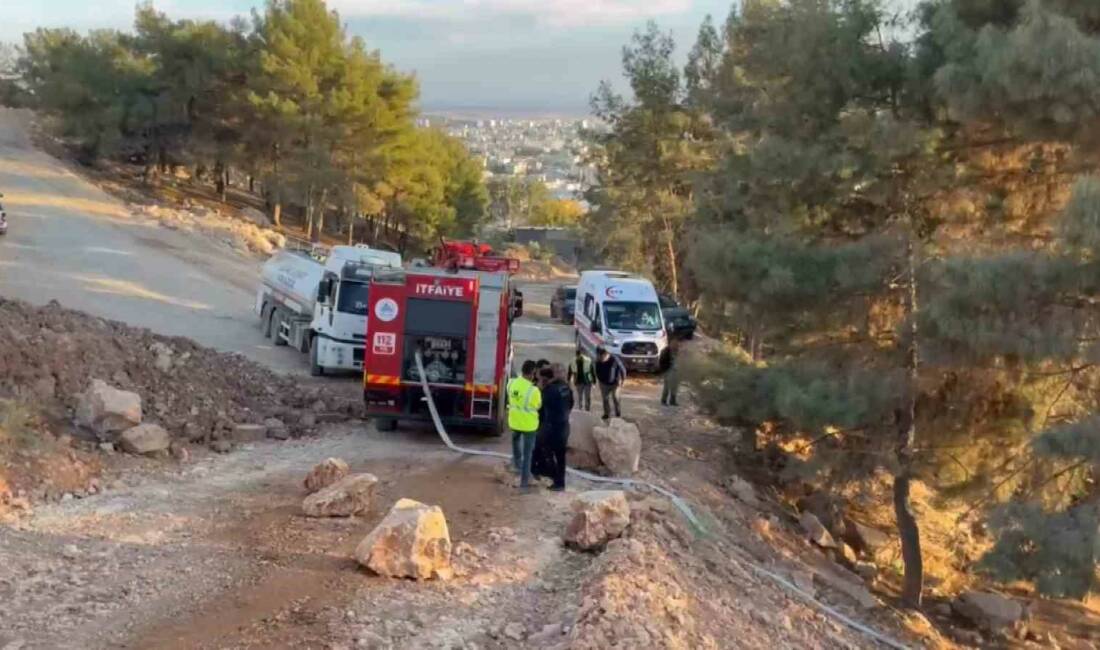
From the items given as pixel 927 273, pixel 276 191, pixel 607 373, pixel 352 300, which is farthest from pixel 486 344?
pixel 276 191

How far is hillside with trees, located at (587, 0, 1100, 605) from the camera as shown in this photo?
12000mm

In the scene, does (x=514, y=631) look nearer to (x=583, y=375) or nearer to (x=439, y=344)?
(x=439, y=344)

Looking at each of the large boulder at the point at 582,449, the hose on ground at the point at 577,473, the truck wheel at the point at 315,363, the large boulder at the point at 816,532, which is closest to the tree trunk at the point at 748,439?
the large boulder at the point at 816,532

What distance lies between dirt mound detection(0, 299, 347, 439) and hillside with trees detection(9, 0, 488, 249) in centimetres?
2776

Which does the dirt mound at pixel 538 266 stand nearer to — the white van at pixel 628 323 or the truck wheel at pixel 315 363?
the white van at pixel 628 323

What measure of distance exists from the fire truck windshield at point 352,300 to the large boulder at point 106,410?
748 cm

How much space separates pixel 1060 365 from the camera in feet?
41.5

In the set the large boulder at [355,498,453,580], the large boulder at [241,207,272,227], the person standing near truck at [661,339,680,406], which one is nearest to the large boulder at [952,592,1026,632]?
the person standing near truck at [661,339,680,406]

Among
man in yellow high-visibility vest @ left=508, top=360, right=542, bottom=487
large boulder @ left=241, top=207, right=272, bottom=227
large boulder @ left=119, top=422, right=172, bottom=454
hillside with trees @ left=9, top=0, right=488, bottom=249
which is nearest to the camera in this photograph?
man in yellow high-visibility vest @ left=508, top=360, right=542, bottom=487

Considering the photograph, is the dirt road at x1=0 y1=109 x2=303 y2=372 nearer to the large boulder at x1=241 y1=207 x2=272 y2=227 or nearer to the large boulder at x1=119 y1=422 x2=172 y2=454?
the large boulder at x1=241 y1=207 x2=272 y2=227

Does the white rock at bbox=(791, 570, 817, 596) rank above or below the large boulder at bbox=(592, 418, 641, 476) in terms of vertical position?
below

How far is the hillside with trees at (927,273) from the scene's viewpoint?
12000 millimetres

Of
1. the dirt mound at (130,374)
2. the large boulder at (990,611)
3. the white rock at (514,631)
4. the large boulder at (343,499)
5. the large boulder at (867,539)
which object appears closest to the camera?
the white rock at (514,631)

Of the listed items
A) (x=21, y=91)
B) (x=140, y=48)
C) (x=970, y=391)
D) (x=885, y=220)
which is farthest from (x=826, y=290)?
(x=21, y=91)
